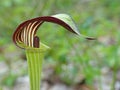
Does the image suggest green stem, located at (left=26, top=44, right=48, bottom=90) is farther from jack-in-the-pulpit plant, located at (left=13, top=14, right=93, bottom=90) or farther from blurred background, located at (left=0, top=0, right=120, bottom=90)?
blurred background, located at (left=0, top=0, right=120, bottom=90)

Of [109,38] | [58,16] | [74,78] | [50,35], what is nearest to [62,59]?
[74,78]

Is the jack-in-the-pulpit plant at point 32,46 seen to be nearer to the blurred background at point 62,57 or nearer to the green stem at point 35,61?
the green stem at point 35,61

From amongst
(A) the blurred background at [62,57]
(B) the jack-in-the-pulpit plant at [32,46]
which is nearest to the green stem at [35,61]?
(B) the jack-in-the-pulpit plant at [32,46]

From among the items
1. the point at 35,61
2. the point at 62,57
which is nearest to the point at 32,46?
the point at 35,61

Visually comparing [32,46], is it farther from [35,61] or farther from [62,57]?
[62,57]

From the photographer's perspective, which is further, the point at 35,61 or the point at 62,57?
the point at 62,57

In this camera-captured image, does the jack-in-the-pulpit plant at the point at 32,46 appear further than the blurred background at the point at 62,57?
No

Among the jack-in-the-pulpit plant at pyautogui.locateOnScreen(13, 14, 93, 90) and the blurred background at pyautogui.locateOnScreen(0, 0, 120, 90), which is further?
the blurred background at pyautogui.locateOnScreen(0, 0, 120, 90)

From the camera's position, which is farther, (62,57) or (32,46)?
(62,57)

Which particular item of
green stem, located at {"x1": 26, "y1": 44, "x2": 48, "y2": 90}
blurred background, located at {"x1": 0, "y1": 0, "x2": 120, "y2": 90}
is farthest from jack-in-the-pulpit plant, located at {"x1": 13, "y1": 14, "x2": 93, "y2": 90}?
blurred background, located at {"x1": 0, "y1": 0, "x2": 120, "y2": 90}

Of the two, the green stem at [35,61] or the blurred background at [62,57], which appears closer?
the green stem at [35,61]

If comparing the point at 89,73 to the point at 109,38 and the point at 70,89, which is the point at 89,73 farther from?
the point at 109,38
